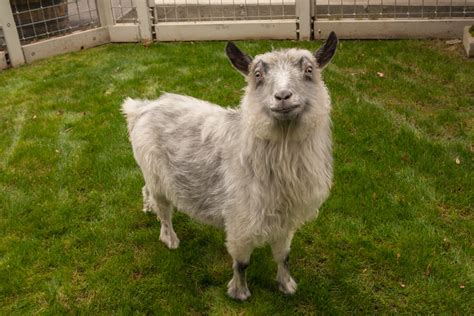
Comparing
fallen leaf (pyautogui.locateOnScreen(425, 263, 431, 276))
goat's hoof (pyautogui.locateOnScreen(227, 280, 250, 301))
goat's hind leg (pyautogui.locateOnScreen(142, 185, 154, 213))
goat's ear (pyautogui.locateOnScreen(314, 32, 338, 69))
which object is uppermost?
goat's ear (pyautogui.locateOnScreen(314, 32, 338, 69))

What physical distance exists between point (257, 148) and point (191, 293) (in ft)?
4.59

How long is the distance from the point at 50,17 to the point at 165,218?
5.67 meters

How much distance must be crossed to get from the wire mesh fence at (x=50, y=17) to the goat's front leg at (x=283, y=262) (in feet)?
20.9

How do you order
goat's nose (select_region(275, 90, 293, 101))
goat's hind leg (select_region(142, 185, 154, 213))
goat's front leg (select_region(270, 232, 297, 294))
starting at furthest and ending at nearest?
goat's hind leg (select_region(142, 185, 154, 213)), goat's front leg (select_region(270, 232, 297, 294)), goat's nose (select_region(275, 90, 293, 101))

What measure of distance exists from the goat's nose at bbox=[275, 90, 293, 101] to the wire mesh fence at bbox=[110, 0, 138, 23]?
21.7ft

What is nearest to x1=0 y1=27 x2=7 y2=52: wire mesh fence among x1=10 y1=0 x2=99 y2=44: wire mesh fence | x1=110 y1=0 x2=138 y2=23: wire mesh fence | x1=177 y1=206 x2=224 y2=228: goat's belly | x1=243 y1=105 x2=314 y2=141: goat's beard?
x1=10 y1=0 x2=99 y2=44: wire mesh fence

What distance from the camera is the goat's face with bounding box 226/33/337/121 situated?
9.43 ft

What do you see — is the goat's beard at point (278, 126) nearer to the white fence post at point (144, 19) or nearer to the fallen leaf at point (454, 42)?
the fallen leaf at point (454, 42)

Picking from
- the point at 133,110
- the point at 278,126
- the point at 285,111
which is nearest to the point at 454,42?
the point at 133,110

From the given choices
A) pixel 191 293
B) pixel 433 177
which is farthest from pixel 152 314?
pixel 433 177

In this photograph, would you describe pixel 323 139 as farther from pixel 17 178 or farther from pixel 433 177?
pixel 17 178

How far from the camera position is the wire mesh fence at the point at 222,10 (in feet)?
28.2

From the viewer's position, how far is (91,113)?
6617 millimetres

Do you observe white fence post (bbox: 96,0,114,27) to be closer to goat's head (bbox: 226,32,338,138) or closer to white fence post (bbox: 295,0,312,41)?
white fence post (bbox: 295,0,312,41)
